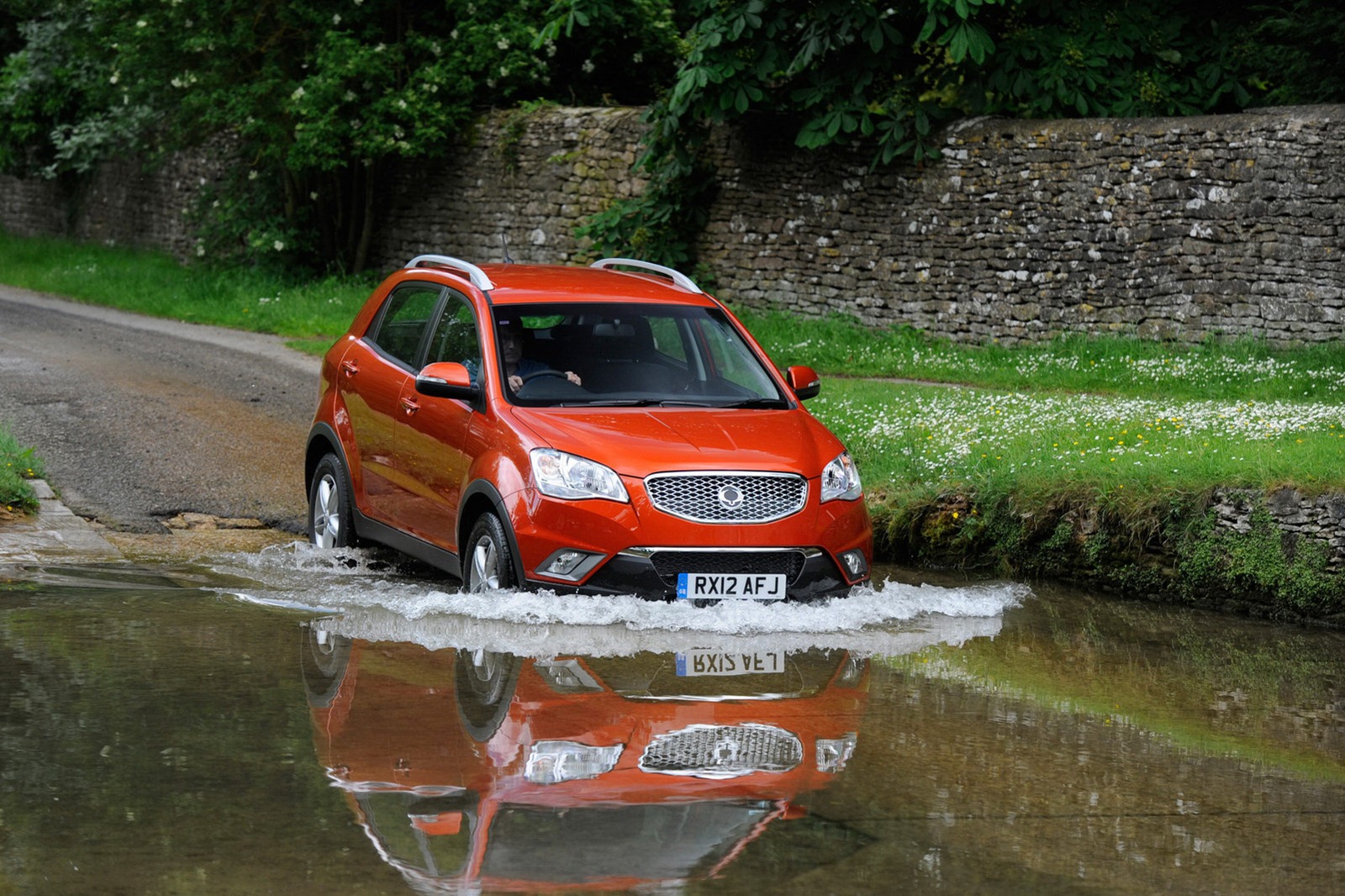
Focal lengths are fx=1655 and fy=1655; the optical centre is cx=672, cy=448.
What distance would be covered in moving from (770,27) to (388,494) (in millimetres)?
10891

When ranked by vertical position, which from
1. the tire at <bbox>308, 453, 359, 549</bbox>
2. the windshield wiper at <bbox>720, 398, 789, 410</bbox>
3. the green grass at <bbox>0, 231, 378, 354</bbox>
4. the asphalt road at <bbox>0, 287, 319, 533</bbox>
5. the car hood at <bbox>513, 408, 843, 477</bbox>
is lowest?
the green grass at <bbox>0, 231, 378, 354</bbox>

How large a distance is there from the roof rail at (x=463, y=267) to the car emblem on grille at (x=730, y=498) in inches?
77.5

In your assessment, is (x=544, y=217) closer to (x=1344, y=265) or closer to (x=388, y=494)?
(x=1344, y=265)

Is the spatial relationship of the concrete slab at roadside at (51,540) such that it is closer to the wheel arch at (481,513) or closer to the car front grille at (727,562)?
the wheel arch at (481,513)

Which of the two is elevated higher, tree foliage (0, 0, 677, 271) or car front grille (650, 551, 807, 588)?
tree foliage (0, 0, 677, 271)

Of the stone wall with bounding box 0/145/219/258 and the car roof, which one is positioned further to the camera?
the stone wall with bounding box 0/145/219/258

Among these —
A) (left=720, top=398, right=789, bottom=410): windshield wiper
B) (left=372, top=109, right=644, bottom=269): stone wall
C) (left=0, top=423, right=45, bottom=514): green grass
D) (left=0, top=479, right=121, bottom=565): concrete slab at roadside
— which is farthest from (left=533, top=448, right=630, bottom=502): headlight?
(left=372, top=109, right=644, bottom=269): stone wall

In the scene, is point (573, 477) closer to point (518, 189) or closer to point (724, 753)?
point (724, 753)

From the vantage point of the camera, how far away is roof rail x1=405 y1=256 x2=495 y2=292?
865 cm

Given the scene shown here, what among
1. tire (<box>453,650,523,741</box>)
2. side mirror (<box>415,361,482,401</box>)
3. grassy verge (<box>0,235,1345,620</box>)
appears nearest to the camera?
tire (<box>453,650,523,741</box>)

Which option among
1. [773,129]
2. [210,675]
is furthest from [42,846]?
[773,129]

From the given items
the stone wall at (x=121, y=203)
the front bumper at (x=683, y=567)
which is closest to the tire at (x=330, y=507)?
the front bumper at (x=683, y=567)

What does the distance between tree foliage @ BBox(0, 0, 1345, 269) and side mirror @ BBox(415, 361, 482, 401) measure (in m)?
10.5

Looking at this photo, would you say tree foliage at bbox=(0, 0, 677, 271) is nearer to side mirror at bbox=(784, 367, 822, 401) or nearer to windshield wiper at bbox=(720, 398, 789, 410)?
side mirror at bbox=(784, 367, 822, 401)
